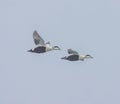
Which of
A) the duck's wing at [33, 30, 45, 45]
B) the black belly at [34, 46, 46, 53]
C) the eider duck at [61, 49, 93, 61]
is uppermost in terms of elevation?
the duck's wing at [33, 30, 45, 45]

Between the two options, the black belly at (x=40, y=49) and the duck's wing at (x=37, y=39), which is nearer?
the black belly at (x=40, y=49)

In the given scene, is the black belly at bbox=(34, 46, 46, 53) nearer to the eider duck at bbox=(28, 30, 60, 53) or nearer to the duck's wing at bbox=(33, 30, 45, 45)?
the eider duck at bbox=(28, 30, 60, 53)

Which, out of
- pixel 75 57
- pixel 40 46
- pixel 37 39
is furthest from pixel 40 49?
pixel 75 57

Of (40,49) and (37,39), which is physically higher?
(37,39)

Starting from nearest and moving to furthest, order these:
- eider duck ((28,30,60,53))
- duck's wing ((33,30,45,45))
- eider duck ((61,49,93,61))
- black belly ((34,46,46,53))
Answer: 1. eider duck ((28,30,60,53))
2. black belly ((34,46,46,53))
3. eider duck ((61,49,93,61))
4. duck's wing ((33,30,45,45))

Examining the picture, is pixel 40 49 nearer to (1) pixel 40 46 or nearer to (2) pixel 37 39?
(1) pixel 40 46

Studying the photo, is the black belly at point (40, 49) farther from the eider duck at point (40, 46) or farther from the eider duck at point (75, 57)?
the eider duck at point (75, 57)

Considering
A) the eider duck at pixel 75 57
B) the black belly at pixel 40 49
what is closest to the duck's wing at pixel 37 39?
the black belly at pixel 40 49

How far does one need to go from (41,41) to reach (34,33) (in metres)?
2.78

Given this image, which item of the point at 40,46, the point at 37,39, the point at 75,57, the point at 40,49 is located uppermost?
the point at 37,39

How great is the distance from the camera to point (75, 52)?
166 m

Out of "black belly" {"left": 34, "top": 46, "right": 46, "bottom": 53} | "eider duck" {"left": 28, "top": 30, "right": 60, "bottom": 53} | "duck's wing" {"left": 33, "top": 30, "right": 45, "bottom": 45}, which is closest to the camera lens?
"eider duck" {"left": 28, "top": 30, "right": 60, "bottom": 53}

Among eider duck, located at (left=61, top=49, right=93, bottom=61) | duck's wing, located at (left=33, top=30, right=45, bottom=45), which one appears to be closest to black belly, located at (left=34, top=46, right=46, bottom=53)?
duck's wing, located at (left=33, top=30, right=45, bottom=45)

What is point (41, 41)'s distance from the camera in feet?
544
